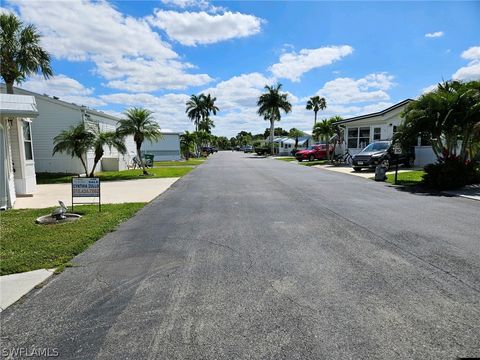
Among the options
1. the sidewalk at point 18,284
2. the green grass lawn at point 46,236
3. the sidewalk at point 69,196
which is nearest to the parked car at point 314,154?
the sidewalk at point 69,196

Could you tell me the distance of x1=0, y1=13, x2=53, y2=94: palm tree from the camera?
56.7ft

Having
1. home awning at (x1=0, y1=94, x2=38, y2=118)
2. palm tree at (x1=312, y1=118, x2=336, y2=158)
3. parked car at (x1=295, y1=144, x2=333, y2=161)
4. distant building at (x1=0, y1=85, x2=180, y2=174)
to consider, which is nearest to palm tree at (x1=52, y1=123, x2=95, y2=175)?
distant building at (x1=0, y1=85, x2=180, y2=174)

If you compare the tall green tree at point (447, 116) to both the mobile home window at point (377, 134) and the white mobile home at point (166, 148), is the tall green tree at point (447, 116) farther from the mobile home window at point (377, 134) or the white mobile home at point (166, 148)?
the white mobile home at point (166, 148)

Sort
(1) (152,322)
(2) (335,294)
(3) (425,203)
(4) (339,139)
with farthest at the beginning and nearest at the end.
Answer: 1. (4) (339,139)
2. (3) (425,203)
3. (2) (335,294)
4. (1) (152,322)

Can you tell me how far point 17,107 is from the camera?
9.52m

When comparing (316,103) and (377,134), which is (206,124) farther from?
(377,134)

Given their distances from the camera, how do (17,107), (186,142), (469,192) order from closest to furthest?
(17,107), (469,192), (186,142)

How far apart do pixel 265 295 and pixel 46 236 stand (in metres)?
4.69

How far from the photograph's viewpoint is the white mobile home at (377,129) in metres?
23.5

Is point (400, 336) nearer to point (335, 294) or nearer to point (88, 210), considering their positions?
point (335, 294)

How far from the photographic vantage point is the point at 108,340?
2.95 meters

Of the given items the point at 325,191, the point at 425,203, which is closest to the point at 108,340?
the point at 425,203

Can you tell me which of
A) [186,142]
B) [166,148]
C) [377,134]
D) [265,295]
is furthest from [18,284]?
[186,142]

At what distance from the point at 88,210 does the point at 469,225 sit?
900 cm
